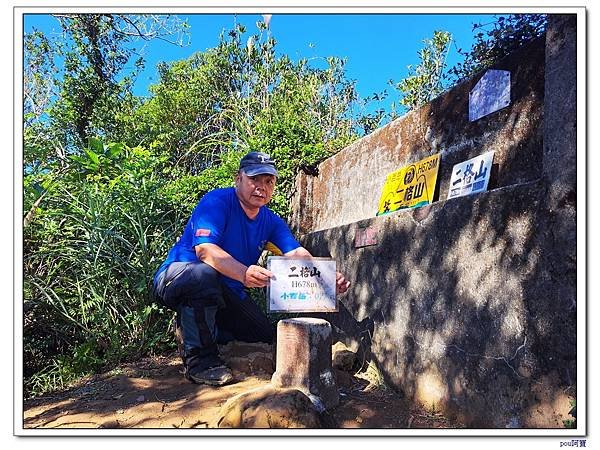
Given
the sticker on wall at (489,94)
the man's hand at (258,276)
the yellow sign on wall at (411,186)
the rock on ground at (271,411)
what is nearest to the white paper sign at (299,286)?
the man's hand at (258,276)

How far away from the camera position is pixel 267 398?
6.95 ft

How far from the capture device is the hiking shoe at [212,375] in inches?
108

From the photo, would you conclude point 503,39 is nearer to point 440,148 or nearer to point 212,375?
point 440,148

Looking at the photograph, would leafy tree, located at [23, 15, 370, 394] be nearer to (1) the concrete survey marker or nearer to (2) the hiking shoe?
(2) the hiking shoe

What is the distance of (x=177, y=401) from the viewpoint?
2582 mm

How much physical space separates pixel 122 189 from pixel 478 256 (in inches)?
128

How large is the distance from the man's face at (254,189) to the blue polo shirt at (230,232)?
65 mm

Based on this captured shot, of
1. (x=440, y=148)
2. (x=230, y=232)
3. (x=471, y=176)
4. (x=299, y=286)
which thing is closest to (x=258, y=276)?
(x=299, y=286)

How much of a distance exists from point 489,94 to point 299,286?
166 cm

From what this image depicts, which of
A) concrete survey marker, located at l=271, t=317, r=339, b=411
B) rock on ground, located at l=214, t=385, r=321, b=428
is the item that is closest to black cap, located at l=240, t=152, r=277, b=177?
concrete survey marker, located at l=271, t=317, r=339, b=411

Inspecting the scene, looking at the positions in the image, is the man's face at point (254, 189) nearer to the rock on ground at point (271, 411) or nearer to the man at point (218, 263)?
the man at point (218, 263)
